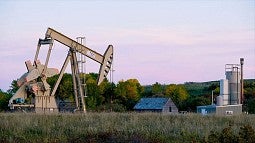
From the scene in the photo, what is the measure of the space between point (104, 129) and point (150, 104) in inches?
1274

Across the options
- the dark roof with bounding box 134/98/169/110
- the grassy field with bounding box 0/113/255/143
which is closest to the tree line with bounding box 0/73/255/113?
the dark roof with bounding box 134/98/169/110

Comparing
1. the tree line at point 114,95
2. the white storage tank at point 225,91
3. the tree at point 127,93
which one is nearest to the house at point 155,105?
the tree line at point 114,95

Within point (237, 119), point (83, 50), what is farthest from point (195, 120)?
point (83, 50)

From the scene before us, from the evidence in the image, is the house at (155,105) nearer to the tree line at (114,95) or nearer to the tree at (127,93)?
the tree line at (114,95)

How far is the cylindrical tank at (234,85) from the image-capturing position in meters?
41.3

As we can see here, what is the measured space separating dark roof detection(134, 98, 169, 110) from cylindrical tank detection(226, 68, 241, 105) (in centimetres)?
741

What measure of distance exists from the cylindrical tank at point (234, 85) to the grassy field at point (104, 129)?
71.9ft

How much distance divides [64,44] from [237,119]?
1082cm

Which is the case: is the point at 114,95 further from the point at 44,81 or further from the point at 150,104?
the point at 44,81

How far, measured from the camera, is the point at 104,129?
15.8 metres

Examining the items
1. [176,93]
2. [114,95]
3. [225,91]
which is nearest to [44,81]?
[225,91]

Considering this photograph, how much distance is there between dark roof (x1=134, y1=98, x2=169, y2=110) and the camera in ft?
153

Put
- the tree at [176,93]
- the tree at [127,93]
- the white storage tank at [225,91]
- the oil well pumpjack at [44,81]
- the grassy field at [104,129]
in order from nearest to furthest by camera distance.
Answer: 1. the grassy field at [104,129]
2. the oil well pumpjack at [44,81]
3. the white storage tank at [225,91]
4. the tree at [127,93]
5. the tree at [176,93]

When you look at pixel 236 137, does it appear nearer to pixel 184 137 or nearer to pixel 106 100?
pixel 184 137
